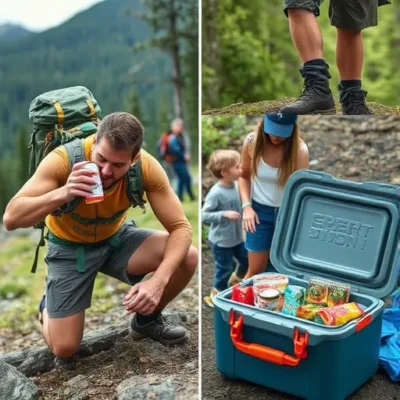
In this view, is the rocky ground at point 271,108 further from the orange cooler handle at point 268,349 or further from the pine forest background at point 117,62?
the pine forest background at point 117,62

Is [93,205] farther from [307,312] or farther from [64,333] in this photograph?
[307,312]

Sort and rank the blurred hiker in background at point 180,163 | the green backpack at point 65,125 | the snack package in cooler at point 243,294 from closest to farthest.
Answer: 1. the green backpack at point 65,125
2. the snack package in cooler at point 243,294
3. the blurred hiker in background at point 180,163

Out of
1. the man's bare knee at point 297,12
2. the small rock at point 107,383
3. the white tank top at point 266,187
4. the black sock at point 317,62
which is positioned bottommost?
the small rock at point 107,383

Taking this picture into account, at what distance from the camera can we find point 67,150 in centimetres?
242

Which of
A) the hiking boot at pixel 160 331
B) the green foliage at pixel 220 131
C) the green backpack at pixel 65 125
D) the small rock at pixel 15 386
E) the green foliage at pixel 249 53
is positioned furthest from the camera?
the green foliage at pixel 249 53

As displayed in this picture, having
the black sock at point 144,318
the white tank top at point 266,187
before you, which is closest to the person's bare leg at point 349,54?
the white tank top at point 266,187

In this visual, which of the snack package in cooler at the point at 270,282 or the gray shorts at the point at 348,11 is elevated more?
the gray shorts at the point at 348,11

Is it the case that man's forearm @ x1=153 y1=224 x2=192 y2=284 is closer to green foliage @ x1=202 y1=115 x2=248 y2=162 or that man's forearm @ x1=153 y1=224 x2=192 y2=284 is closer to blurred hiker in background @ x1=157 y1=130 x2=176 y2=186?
green foliage @ x1=202 y1=115 x2=248 y2=162

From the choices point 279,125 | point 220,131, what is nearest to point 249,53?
point 220,131

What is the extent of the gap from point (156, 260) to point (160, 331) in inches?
11.2

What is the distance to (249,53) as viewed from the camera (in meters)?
5.18

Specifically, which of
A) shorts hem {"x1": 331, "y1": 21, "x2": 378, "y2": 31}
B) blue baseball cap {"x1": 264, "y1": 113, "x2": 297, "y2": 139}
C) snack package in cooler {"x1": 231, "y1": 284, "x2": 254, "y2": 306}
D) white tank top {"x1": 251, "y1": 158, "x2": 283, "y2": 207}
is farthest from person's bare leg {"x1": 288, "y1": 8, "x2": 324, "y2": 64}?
snack package in cooler {"x1": 231, "y1": 284, "x2": 254, "y2": 306}

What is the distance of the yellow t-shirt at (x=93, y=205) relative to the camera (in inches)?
94.7

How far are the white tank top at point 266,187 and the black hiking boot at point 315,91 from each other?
622 millimetres
